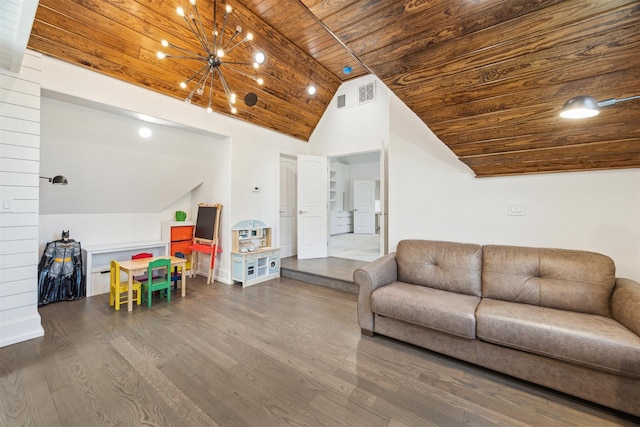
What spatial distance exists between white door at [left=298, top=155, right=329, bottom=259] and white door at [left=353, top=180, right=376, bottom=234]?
4211 millimetres

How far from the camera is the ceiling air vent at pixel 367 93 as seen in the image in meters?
4.76

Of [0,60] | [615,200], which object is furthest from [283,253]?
[615,200]

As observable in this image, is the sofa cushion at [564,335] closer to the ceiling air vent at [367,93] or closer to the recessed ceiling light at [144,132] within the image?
the ceiling air vent at [367,93]

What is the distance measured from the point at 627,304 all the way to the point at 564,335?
1.86 feet

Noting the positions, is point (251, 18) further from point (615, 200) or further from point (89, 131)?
point (615, 200)

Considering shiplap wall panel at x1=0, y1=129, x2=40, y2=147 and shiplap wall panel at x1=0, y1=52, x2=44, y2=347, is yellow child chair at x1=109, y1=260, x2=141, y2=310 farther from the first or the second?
shiplap wall panel at x1=0, y1=129, x2=40, y2=147

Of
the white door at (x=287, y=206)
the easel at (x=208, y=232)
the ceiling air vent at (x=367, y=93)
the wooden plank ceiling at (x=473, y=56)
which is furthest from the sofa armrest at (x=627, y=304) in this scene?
the white door at (x=287, y=206)

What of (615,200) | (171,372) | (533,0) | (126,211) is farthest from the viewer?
(126,211)

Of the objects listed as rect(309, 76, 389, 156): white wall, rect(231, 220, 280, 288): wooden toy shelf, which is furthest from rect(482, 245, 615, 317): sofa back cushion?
rect(231, 220, 280, 288): wooden toy shelf

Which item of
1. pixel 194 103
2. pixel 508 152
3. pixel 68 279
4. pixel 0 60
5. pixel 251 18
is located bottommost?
pixel 68 279

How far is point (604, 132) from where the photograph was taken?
1939 mm

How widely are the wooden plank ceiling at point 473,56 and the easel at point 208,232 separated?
1.78 m

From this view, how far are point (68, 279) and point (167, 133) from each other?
7.40 feet

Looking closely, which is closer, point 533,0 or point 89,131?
point 533,0
